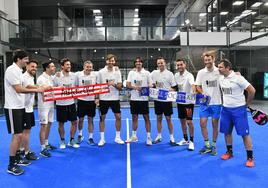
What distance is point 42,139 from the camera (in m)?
4.66

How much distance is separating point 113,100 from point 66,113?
2.94 feet

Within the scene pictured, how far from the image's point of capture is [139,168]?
12.9 feet

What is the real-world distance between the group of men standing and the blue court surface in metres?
0.20

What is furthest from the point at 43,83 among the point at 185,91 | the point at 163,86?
the point at 185,91

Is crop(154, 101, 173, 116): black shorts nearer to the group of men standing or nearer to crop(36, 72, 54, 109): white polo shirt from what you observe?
the group of men standing

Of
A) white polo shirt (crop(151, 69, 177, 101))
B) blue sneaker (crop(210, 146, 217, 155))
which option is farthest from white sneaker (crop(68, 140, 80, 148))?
blue sneaker (crop(210, 146, 217, 155))

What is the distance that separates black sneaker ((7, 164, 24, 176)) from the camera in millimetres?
3727

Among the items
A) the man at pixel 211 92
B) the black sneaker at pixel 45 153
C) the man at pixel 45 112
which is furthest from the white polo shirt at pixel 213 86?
the black sneaker at pixel 45 153

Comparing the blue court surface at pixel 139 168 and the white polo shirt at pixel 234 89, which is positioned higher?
the white polo shirt at pixel 234 89

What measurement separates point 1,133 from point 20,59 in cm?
338

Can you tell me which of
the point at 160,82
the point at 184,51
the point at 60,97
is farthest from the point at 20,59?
the point at 184,51

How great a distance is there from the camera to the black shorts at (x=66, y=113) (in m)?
4.99

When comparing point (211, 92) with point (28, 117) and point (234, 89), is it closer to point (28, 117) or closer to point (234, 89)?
point (234, 89)

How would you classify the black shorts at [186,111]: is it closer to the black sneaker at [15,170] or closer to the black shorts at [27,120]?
the black shorts at [27,120]
